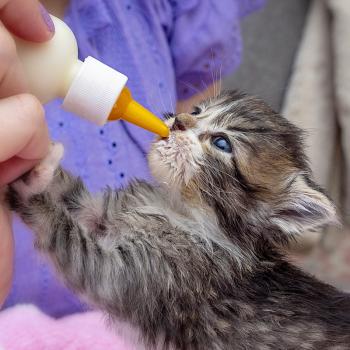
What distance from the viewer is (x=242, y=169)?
3.98 ft

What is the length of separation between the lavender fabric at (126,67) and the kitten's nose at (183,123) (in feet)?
0.80

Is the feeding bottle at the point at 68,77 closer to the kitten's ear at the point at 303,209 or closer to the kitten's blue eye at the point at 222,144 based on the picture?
the kitten's blue eye at the point at 222,144

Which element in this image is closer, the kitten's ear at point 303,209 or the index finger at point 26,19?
the index finger at point 26,19

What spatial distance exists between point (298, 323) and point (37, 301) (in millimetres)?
689

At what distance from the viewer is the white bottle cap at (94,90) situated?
0.85m

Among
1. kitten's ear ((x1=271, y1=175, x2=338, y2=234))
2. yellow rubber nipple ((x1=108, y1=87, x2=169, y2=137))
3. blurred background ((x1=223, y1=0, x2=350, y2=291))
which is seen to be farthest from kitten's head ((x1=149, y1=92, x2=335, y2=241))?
blurred background ((x1=223, y1=0, x2=350, y2=291))

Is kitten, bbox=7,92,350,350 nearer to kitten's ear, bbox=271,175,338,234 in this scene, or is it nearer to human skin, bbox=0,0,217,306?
kitten's ear, bbox=271,175,338,234

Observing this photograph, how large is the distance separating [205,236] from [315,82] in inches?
57.4

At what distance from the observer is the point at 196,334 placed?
1.14 metres

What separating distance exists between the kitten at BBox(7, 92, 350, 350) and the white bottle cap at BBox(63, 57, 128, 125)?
0.19 metres

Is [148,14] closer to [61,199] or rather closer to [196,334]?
[61,199]

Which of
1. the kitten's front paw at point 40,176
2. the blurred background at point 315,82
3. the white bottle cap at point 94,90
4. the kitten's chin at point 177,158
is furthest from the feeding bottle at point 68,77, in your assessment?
the blurred background at point 315,82

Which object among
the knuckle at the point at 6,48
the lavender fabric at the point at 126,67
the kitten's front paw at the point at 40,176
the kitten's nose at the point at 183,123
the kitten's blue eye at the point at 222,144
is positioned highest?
the knuckle at the point at 6,48

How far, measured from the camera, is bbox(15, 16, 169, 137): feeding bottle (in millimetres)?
830
